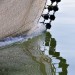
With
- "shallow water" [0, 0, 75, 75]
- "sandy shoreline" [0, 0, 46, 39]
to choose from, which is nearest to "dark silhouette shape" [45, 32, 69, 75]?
"shallow water" [0, 0, 75, 75]

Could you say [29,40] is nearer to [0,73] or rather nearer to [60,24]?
[60,24]

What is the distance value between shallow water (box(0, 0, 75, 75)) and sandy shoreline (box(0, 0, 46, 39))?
40 centimetres

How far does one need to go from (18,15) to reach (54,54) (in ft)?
4.18

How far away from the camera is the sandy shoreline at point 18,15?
9.38m

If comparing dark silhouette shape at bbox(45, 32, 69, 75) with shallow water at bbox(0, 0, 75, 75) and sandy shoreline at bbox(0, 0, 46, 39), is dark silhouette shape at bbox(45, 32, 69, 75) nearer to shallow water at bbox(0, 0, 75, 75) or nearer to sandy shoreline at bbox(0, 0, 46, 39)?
shallow water at bbox(0, 0, 75, 75)

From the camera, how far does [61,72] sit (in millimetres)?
8453

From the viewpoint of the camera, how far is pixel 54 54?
10109 millimetres

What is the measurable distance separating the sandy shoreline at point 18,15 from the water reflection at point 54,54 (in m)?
0.74

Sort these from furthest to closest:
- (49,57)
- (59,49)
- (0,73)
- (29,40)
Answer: (29,40), (59,49), (49,57), (0,73)

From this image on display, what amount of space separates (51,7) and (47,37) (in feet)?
3.51

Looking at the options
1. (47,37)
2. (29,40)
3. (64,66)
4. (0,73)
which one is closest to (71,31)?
(47,37)

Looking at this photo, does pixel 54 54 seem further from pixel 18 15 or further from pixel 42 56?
pixel 18 15

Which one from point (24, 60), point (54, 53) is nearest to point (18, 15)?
point (54, 53)

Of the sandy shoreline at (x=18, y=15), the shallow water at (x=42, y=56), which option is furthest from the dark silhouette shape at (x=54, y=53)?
the sandy shoreline at (x=18, y=15)
